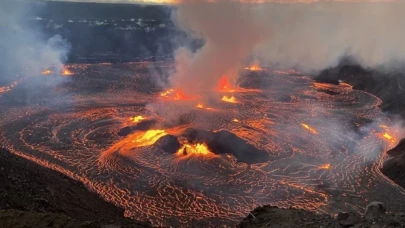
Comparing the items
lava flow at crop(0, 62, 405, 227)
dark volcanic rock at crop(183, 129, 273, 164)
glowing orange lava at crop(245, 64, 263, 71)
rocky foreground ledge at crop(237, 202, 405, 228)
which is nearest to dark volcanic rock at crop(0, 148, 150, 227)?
lava flow at crop(0, 62, 405, 227)

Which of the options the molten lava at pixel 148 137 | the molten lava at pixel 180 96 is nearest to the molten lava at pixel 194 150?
the molten lava at pixel 148 137

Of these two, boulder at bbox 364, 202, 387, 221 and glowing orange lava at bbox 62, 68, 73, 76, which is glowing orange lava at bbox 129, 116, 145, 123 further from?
glowing orange lava at bbox 62, 68, 73, 76

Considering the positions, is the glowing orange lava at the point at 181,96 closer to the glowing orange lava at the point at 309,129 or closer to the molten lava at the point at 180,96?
the molten lava at the point at 180,96

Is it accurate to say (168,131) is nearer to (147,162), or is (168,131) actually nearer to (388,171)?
(147,162)

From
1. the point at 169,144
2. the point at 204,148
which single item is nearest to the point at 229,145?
the point at 204,148

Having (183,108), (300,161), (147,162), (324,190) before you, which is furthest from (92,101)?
(324,190)

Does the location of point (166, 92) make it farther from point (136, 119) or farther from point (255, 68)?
point (255, 68)

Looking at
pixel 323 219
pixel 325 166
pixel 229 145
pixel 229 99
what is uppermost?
pixel 229 99
